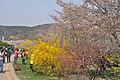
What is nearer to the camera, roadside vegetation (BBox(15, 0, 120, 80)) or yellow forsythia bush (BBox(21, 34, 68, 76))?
roadside vegetation (BBox(15, 0, 120, 80))

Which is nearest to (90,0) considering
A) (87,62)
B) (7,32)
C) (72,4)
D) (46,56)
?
(72,4)

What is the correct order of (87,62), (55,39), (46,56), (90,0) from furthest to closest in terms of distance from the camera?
1. (55,39)
2. (46,56)
3. (90,0)
4. (87,62)

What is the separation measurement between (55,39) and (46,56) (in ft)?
7.98

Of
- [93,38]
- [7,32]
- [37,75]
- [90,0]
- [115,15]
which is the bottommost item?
[37,75]

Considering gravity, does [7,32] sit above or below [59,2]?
above

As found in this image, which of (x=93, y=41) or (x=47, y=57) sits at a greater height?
(x=93, y=41)

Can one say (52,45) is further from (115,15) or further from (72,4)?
(115,15)

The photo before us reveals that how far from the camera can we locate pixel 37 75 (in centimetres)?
2283

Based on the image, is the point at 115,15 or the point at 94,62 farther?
the point at 115,15

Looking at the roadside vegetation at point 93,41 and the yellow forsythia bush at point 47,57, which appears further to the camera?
the yellow forsythia bush at point 47,57

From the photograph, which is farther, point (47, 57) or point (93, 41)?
point (47, 57)

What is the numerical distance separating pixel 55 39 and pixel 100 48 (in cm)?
981

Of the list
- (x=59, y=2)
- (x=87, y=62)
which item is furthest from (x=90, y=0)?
(x=87, y=62)

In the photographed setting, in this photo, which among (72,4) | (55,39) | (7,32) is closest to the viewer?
(72,4)
